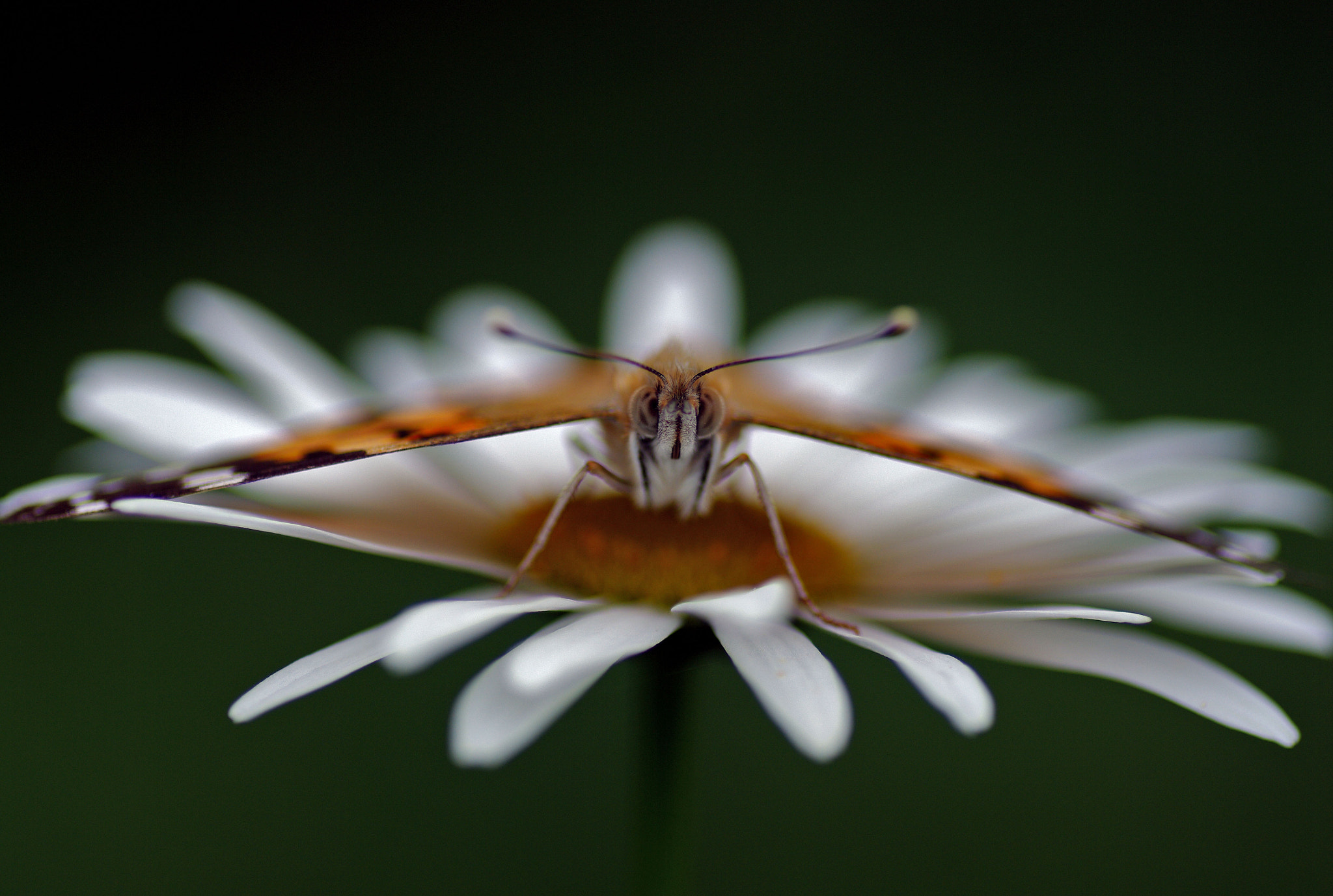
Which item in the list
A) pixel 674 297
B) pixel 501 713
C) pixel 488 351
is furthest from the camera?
pixel 674 297

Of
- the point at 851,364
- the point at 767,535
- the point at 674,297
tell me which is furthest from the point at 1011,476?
the point at 674,297

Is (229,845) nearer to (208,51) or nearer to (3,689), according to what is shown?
(3,689)

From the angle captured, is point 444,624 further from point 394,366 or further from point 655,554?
point 394,366

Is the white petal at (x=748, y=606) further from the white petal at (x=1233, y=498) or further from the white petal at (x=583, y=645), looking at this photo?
the white petal at (x=1233, y=498)

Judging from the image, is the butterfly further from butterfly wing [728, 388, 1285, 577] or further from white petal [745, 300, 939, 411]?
white petal [745, 300, 939, 411]

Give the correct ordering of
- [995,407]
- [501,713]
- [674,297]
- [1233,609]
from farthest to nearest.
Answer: [674,297] → [995,407] → [1233,609] → [501,713]

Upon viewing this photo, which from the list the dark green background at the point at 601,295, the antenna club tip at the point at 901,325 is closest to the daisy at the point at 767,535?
the dark green background at the point at 601,295

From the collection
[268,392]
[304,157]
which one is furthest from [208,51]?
[268,392]
